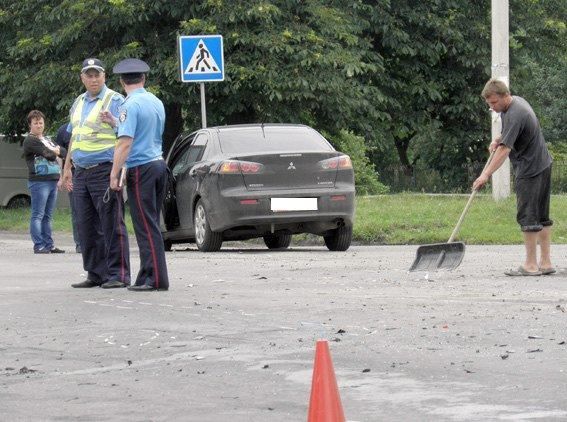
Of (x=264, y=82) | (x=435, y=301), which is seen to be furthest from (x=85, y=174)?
(x=264, y=82)

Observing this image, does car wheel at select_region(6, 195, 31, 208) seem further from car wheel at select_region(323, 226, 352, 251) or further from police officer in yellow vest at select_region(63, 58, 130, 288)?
police officer in yellow vest at select_region(63, 58, 130, 288)

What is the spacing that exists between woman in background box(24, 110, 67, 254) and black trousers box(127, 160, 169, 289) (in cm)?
715

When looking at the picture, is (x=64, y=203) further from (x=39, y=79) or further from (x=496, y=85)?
(x=496, y=85)

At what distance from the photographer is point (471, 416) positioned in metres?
6.36

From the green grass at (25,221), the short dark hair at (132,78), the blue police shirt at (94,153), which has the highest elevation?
the short dark hair at (132,78)

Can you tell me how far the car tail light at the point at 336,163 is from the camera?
Result: 17641 mm

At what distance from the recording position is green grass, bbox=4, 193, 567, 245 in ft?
63.4

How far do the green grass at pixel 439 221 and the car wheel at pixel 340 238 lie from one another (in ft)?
4.85

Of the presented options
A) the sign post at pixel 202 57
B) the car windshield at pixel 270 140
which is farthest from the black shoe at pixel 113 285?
the sign post at pixel 202 57

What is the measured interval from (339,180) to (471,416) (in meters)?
11.5

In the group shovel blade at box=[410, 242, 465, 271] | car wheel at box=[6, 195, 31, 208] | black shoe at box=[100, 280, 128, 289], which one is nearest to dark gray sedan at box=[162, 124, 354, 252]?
shovel blade at box=[410, 242, 465, 271]

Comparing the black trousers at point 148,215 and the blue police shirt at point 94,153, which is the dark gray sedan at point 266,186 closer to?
the blue police shirt at point 94,153

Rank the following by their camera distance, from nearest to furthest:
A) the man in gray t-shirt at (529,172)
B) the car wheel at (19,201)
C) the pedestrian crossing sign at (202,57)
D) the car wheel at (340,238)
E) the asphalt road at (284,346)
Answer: the asphalt road at (284,346) → the man in gray t-shirt at (529,172) → the car wheel at (340,238) → the pedestrian crossing sign at (202,57) → the car wheel at (19,201)

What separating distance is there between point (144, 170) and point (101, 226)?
96cm
